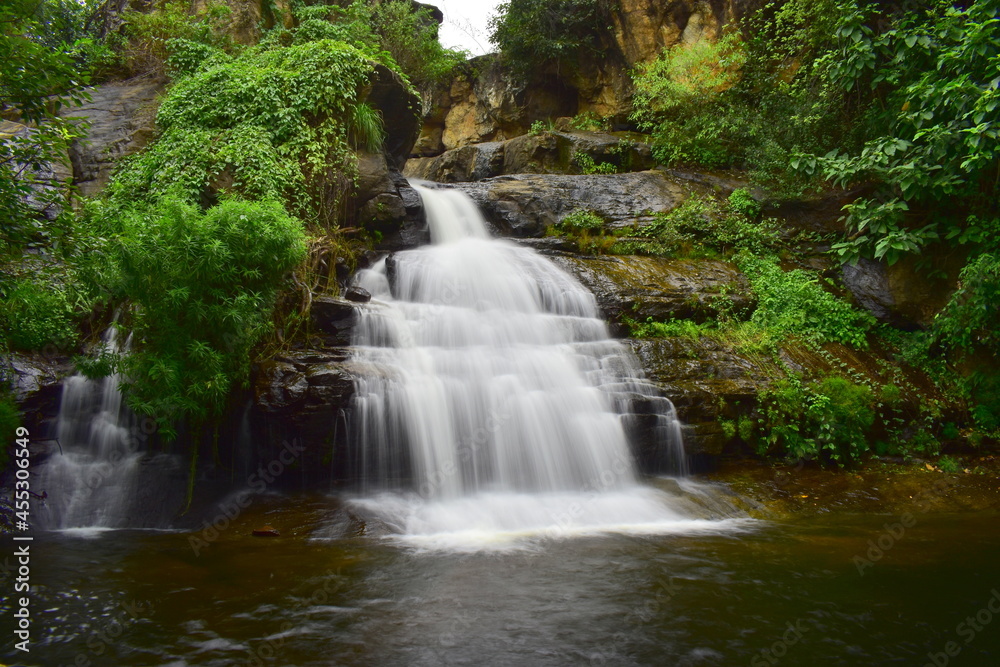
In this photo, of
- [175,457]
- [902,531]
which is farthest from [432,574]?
[902,531]

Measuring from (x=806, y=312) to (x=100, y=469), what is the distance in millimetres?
10592

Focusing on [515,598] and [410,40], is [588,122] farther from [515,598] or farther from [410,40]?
[515,598]

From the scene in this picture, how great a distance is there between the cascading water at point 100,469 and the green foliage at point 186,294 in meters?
0.61

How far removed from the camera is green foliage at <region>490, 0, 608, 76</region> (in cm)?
1848

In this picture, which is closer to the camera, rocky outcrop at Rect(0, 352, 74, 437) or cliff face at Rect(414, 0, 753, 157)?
rocky outcrop at Rect(0, 352, 74, 437)

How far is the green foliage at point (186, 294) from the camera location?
19.3ft

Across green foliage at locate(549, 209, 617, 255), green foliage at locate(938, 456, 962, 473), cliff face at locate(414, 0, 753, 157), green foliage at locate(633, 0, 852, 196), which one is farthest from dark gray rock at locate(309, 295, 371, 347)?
cliff face at locate(414, 0, 753, 157)

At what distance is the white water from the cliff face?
38.8 feet

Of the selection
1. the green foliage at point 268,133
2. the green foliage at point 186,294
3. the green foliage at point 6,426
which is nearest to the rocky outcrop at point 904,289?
the green foliage at point 268,133

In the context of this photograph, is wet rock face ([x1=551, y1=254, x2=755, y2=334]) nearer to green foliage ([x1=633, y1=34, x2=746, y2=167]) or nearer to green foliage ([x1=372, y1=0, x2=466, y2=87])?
green foliage ([x1=633, y1=34, x2=746, y2=167])

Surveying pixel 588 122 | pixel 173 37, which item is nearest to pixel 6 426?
pixel 173 37

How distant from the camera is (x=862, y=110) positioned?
11.1 m

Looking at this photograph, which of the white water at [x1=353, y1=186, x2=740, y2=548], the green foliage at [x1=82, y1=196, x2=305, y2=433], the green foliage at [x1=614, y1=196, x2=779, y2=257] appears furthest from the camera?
the green foliage at [x1=614, y1=196, x2=779, y2=257]

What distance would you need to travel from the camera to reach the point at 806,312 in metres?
9.71
